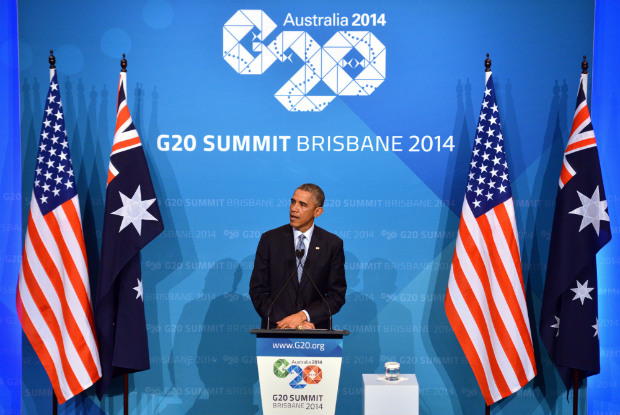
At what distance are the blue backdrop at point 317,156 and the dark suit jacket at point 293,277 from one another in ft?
2.04

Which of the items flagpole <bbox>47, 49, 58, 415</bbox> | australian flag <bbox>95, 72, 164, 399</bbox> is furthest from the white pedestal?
flagpole <bbox>47, 49, 58, 415</bbox>

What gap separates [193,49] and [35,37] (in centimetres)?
116

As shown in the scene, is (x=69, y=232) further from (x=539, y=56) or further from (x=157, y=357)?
(x=539, y=56)

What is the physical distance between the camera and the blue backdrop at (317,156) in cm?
506

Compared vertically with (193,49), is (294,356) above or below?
below

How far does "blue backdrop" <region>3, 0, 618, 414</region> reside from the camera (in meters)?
5.06

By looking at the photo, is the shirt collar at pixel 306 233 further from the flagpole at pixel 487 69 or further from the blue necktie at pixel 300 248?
the flagpole at pixel 487 69

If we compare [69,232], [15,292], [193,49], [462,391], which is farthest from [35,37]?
[462,391]

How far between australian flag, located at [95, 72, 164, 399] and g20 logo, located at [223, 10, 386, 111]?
893mm

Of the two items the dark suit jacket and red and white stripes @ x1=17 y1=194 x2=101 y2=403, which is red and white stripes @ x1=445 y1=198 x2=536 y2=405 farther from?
red and white stripes @ x1=17 y1=194 x2=101 y2=403

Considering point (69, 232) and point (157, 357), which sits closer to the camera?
Result: point (69, 232)

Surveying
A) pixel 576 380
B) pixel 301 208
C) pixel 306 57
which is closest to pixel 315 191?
pixel 301 208

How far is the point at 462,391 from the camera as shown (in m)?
5.14

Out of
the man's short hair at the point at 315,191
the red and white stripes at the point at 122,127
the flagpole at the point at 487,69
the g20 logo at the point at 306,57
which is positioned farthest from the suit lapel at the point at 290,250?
the flagpole at the point at 487,69
